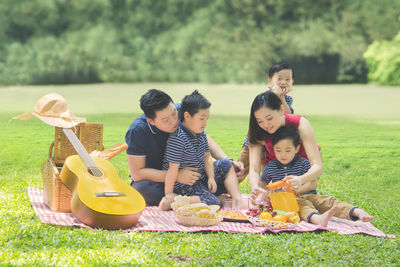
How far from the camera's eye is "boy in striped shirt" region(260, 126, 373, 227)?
3254 mm

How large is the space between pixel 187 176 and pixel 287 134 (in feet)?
2.26

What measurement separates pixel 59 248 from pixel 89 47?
16.8 meters

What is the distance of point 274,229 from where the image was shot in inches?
121

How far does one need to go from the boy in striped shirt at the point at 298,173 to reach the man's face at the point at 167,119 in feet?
2.09

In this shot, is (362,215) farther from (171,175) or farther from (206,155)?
(171,175)

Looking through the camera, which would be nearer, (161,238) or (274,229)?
(161,238)

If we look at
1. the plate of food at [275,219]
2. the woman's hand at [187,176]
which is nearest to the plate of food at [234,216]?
the plate of food at [275,219]

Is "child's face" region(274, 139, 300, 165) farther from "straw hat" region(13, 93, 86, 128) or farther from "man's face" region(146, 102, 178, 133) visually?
"straw hat" region(13, 93, 86, 128)

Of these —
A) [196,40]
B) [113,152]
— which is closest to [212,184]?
[113,152]

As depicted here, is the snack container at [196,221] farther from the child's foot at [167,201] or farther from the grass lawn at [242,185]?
the child's foot at [167,201]

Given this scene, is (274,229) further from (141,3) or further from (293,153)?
(141,3)

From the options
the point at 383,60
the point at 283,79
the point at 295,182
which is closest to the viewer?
the point at 295,182

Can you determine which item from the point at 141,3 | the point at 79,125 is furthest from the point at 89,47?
the point at 79,125

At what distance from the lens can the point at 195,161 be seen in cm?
352
